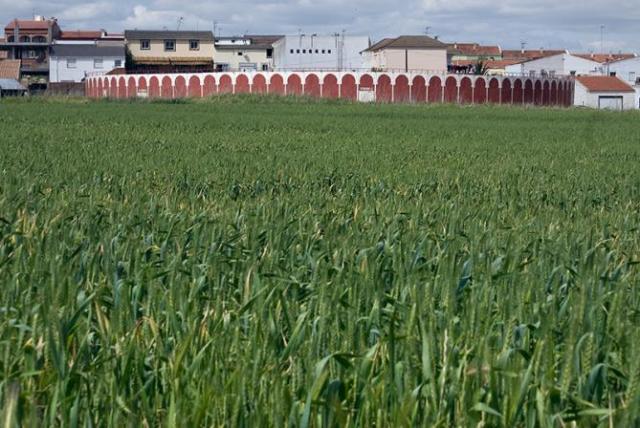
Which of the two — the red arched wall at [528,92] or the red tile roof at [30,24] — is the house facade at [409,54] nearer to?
the red arched wall at [528,92]

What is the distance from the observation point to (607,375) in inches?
120

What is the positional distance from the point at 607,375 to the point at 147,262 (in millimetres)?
2255

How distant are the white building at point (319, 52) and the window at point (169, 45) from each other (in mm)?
12949

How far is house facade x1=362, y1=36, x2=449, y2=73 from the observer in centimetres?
8706

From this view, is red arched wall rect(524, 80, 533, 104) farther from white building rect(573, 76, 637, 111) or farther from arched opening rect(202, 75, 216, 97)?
arched opening rect(202, 75, 216, 97)

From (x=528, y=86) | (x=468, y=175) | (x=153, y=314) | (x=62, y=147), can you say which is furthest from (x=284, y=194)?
(x=528, y=86)

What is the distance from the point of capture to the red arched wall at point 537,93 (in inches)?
2963

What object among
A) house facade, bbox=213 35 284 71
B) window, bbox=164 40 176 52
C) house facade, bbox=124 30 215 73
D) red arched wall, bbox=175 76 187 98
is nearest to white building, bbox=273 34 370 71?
house facade, bbox=213 35 284 71

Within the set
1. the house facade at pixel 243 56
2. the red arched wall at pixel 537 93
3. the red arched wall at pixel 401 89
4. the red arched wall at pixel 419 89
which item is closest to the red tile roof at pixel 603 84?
the red arched wall at pixel 537 93

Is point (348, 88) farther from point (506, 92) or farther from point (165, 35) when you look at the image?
point (165, 35)

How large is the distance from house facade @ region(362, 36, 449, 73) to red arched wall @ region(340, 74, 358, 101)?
16108 mm

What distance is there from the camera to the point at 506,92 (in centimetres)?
7294

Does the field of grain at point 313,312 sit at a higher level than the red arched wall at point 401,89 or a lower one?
lower

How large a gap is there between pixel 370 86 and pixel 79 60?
3834 centimetres
